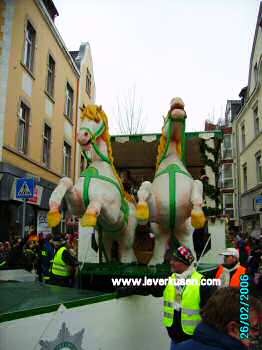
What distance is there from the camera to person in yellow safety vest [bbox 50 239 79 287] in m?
5.43

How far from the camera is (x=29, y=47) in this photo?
12383 millimetres

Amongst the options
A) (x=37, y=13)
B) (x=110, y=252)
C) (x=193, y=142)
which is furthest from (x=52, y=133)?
(x=110, y=252)

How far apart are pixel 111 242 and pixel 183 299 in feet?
7.78

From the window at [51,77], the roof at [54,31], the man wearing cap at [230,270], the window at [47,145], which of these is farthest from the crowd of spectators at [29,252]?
the roof at [54,31]

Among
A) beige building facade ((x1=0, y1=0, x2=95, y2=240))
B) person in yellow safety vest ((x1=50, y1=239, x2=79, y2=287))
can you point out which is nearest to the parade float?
person in yellow safety vest ((x1=50, y1=239, x2=79, y2=287))

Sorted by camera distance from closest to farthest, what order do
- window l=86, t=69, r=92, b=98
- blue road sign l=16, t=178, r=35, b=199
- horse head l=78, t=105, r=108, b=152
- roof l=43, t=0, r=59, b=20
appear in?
horse head l=78, t=105, r=108, b=152
blue road sign l=16, t=178, r=35, b=199
roof l=43, t=0, r=59, b=20
window l=86, t=69, r=92, b=98

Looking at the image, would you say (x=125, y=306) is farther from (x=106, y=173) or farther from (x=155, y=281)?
(x=106, y=173)

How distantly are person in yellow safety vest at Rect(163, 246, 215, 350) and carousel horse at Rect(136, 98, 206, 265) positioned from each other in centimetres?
121

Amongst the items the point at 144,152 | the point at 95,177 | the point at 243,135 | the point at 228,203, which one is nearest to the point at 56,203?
the point at 95,177

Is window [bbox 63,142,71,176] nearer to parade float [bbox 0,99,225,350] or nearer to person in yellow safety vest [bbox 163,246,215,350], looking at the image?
parade float [bbox 0,99,225,350]

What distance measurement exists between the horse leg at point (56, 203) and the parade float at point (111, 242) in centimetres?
1

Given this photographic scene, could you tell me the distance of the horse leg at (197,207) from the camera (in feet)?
13.2

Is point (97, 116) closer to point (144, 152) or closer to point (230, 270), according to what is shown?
point (144, 152)

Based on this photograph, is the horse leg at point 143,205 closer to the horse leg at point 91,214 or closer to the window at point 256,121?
the horse leg at point 91,214
